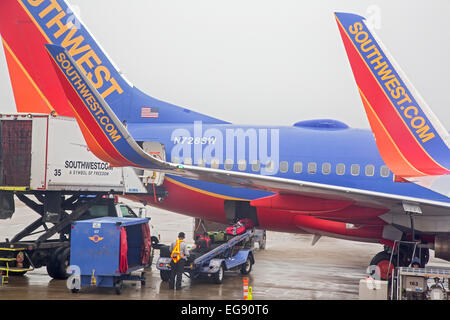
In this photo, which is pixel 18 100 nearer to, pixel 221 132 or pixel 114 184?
pixel 114 184

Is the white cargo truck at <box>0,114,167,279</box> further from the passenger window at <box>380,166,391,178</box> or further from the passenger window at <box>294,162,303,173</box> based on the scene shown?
the passenger window at <box>380,166,391,178</box>

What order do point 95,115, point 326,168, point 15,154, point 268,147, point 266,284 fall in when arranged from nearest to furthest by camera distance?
point 95,115 → point 266,284 → point 15,154 → point 326,168 → point 268,147

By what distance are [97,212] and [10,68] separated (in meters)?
6.34

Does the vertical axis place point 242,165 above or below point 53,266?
above

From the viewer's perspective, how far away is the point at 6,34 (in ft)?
64.9

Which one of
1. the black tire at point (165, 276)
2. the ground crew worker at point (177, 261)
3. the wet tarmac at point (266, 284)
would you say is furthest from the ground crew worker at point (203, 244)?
the ground crew worker at point (177, 261)

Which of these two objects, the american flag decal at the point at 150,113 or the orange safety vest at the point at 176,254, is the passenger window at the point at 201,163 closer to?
the american flag decal at the point at 150,113

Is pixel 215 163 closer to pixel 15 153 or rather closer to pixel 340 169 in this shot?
pixel 340 169

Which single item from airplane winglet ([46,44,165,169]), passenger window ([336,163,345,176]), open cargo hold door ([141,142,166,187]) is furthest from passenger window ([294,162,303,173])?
airplane winglet ([46,44,165,169])

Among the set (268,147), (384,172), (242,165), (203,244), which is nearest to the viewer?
(203,244)

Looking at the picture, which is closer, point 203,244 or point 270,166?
point 203,244

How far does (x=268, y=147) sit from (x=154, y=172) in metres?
3.76

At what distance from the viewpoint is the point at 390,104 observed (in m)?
14.4

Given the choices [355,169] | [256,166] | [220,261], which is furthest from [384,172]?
[220,261]
